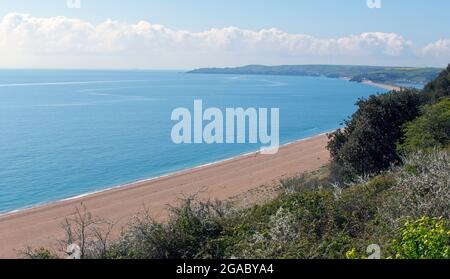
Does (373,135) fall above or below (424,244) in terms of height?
below

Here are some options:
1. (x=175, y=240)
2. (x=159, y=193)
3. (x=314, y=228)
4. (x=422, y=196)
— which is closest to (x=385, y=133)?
(x=422, y=196)

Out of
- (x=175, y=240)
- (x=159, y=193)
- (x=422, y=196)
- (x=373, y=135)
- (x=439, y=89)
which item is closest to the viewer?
(x=175, y=240)

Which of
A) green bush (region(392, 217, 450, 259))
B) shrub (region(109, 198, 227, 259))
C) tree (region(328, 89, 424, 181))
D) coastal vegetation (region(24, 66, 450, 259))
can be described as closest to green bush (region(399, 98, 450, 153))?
tree (region(328, 89, 424, 181))

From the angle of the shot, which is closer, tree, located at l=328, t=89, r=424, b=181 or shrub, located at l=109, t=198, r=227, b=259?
shrub, located at l=109, t=198, r=227, b=259

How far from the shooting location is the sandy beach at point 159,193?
24.6 metres

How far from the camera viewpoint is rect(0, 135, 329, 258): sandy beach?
2462cm

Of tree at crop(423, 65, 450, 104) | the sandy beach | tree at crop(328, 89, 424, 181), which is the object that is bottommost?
the sandy beach

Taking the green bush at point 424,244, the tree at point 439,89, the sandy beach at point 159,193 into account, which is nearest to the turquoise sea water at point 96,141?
the sandy beach at point 159,193

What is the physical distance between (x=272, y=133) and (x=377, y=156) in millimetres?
40099

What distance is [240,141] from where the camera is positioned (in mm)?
55094

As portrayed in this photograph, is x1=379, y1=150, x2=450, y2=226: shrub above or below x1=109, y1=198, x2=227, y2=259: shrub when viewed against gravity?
above

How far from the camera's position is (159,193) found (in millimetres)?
31969

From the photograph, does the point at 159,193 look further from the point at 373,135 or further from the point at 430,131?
the point at 430,131

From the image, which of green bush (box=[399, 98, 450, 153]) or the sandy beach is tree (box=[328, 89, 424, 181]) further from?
the sandy beach
